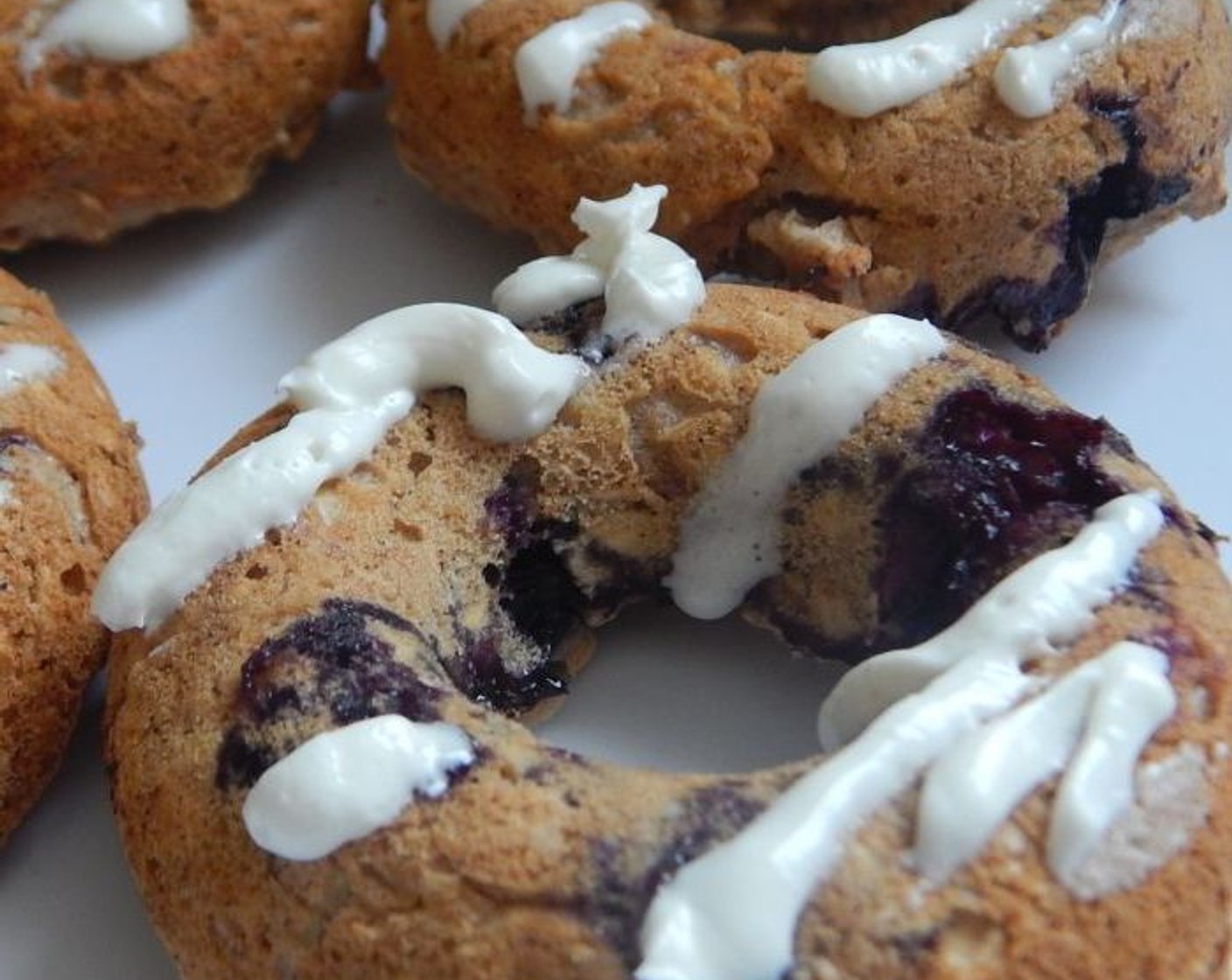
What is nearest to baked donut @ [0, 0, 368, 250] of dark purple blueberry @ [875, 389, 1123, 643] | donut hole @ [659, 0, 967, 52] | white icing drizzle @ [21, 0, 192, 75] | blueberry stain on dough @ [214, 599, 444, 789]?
white icing drizzle @ [21, 0, 192, 75]

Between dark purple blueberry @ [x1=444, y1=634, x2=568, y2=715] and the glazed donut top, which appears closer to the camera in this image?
dark purple blueberry @ [x1=444, y1=634, x2=568, y2=715]

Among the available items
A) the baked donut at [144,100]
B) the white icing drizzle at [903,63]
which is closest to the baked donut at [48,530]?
the baked donut at [144,100]

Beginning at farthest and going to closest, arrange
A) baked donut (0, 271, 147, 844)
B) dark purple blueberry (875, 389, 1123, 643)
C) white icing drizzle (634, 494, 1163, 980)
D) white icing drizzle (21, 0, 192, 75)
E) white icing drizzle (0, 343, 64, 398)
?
white icing drizzle (21, 0, 192, 75), white icing drizzle (0, 343, 64, 398), baked donut (0, 271, 147, 844), dark purple blueberry (875, 389, 1123, 643), white icing drizzle (634, 494, 1163, 980)

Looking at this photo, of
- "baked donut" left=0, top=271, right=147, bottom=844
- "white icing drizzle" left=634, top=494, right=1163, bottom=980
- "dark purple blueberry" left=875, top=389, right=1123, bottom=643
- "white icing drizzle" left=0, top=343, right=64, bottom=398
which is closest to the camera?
"white icing drizzle" left=634, top=494, right=1163, bottom=980

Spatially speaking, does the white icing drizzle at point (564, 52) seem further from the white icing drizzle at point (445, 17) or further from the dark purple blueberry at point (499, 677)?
the dark purple blueberry at point (499, 677)

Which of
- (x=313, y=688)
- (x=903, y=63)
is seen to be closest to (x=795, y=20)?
(x=903, y=63)

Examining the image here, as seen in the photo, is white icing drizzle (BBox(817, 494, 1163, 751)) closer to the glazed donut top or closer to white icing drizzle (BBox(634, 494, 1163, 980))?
white icing drizzle (BBox(634, 494, 1163, 980))

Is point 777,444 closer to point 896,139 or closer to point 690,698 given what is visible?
point 690,698

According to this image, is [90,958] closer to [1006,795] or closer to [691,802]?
[691,802]

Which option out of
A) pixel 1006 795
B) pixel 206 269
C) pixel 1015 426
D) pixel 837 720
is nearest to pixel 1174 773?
pixel 1006 795
